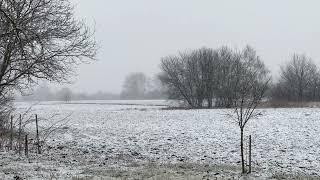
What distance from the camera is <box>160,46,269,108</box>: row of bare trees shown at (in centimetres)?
7519

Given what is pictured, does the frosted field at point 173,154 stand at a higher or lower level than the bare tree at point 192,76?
lower

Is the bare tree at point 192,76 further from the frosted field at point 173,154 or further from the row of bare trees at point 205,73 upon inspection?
the frosted field at point 173,154

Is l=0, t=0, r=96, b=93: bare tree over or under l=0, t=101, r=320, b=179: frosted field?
over

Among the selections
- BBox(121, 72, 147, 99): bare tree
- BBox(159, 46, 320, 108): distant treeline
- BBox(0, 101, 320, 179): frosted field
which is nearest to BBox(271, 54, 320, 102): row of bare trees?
BBox(159, 46, 320, 108): distant treeline

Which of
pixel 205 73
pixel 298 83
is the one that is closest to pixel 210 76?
pixel 205 73

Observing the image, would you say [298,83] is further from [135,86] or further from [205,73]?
[135,86]

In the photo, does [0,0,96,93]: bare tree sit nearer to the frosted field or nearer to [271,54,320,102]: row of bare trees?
the frosted field

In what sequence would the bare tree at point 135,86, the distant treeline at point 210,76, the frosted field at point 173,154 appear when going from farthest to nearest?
the bare tree at point 135,86 → the distant treeline at point 210,76 → the frosted field at point 173,154

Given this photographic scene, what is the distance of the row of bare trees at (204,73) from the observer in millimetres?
75188

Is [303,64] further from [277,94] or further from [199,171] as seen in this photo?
[199,171]

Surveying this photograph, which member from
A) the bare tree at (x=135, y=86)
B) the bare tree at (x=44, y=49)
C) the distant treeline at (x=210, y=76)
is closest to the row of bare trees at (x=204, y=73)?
the distant treeline at (x=210, y=76)

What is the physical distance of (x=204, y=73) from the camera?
7794 cm

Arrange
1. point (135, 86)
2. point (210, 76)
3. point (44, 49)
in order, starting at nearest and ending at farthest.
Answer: point (44, 49)
point (210, 76)
point (135, 86)

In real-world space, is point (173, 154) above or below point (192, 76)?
below
